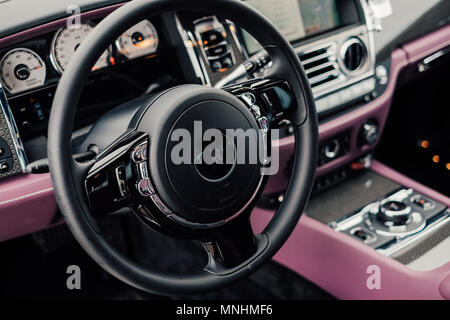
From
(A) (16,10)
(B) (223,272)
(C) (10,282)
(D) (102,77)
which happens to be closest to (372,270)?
(B) (223,272)

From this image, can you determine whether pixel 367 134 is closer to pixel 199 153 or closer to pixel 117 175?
pixel 199 153

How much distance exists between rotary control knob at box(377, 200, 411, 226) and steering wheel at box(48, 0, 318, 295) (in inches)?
19.1

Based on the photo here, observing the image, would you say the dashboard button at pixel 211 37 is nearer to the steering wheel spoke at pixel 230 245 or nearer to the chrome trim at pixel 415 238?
the steering wheel spoke at pixel 230 245

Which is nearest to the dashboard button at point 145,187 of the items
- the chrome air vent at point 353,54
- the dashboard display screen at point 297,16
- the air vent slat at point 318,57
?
the dashboard display screen at point 297,16

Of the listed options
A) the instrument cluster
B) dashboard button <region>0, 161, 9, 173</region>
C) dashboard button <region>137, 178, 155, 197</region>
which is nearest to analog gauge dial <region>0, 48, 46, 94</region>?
the instrument cluster

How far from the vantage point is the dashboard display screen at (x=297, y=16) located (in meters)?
1.32

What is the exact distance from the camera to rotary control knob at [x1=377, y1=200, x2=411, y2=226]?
4.51ft

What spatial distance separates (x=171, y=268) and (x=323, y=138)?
0.88 metres

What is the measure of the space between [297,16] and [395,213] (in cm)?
65

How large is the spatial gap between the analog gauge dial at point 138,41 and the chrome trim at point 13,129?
1.02ft

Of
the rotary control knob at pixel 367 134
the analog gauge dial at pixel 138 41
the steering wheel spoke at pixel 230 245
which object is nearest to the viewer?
the steering wheel spoke at pixel 230 245

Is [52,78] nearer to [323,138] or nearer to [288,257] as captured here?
[323,138]

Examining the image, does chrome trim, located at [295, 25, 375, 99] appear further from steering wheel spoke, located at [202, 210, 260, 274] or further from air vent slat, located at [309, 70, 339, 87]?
steering wheel spoke, located at [202, 210, 260, 274]

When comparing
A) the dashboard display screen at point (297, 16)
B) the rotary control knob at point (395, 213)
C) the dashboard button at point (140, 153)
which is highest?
the dashboard display screen at point (297, 16)
